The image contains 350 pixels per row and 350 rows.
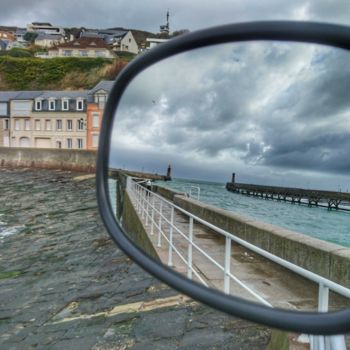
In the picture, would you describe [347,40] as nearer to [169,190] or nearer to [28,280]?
[28,280]

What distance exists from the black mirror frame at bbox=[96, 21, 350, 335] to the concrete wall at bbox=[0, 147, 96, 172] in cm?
4129

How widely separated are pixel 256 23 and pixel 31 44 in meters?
121

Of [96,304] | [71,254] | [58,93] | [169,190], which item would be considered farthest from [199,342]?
[58,93]

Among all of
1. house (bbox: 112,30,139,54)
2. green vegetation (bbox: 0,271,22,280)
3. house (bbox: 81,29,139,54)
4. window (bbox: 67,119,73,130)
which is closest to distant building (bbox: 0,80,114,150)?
window (bbox: 67,119,73,130)

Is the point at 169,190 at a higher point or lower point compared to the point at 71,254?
higher

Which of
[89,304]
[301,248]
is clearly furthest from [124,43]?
[301,248]

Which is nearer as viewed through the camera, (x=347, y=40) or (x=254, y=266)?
(x=347, y=40)

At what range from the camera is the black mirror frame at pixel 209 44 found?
2.22 ft

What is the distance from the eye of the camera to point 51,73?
75250 mm

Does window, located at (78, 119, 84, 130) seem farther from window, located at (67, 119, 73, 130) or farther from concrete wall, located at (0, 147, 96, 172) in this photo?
concrete wall, located at (0, 147, 96, 172)

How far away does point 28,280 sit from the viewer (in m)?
8.78

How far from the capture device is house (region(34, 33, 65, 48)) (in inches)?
4277

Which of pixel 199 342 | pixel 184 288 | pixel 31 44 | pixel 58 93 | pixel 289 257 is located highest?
pixel 31 44

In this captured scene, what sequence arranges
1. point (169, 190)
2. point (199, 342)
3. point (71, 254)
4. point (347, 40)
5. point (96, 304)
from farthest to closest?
point (169, 190) < point (71, 254) < point (96, 304) < point (199, 342) < point (347, 40)
